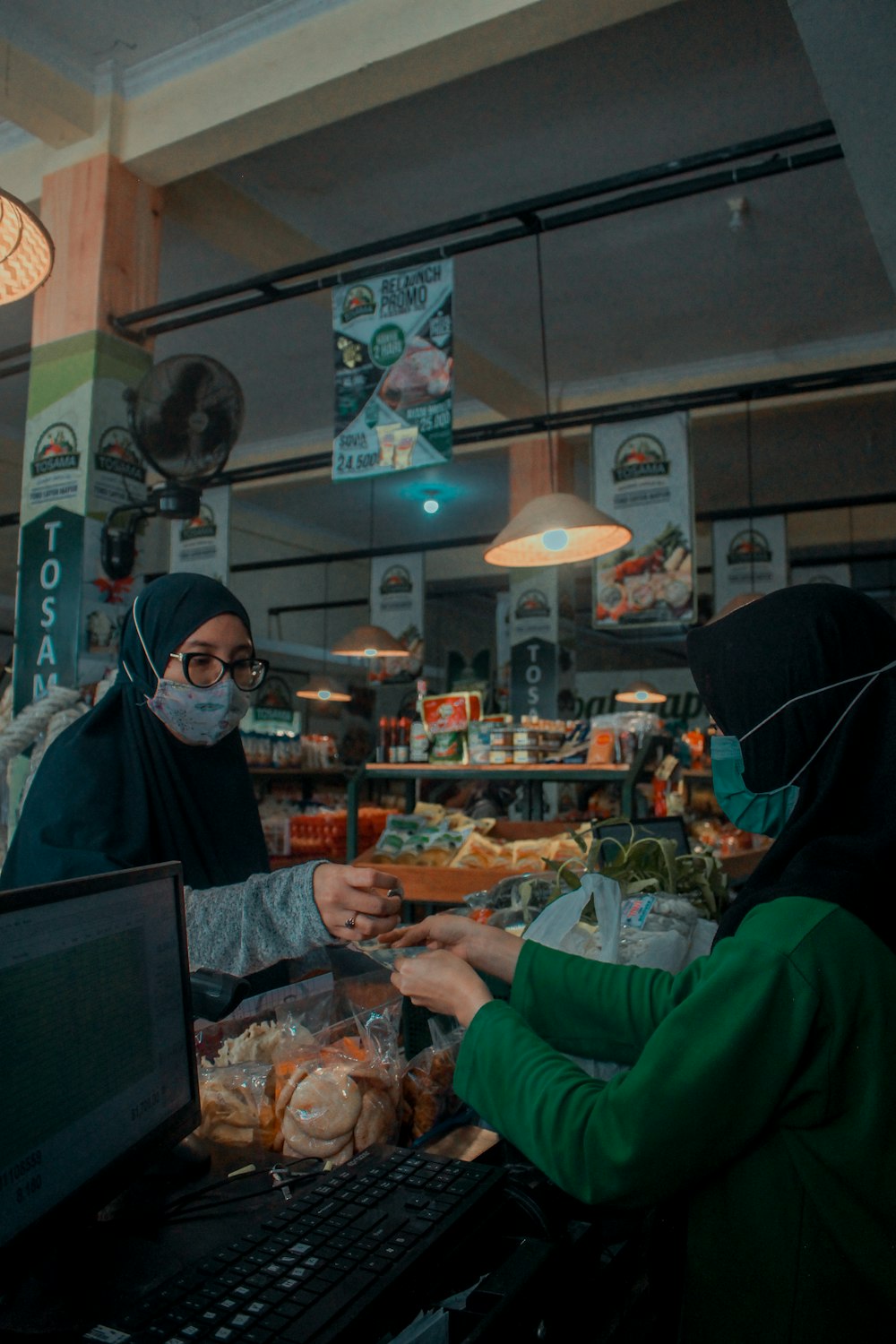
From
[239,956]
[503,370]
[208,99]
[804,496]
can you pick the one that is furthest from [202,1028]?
[804,496]

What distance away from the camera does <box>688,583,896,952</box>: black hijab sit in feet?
4.66

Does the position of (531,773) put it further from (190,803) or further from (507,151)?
(507,151)

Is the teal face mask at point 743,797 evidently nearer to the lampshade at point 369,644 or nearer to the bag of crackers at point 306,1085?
the bag of crackers at point 306,1085

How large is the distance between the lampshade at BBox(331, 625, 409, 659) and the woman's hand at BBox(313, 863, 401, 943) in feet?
27.4

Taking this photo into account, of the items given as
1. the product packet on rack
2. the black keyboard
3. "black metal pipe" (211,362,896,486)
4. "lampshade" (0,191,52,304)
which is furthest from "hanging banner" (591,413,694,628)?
the black keyboard

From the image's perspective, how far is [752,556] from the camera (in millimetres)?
9266

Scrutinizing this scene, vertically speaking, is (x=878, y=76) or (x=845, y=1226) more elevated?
(x=878, y=76)

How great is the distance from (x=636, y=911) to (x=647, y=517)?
5.32m

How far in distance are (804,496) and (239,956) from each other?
1097 cm

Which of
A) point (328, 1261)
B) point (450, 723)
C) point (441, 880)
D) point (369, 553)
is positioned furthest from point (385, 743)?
point (369, 553)

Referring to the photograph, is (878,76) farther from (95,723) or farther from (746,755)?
(95,723)

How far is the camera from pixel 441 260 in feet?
15.2

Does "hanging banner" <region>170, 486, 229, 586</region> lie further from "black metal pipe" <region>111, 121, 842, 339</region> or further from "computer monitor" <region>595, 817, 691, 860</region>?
"computer monitor" <region>595, 817, 691, 860</region>

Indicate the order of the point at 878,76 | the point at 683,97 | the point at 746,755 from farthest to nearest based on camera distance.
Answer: the point at 683,97, the point at 878,76, the point at 746,755
